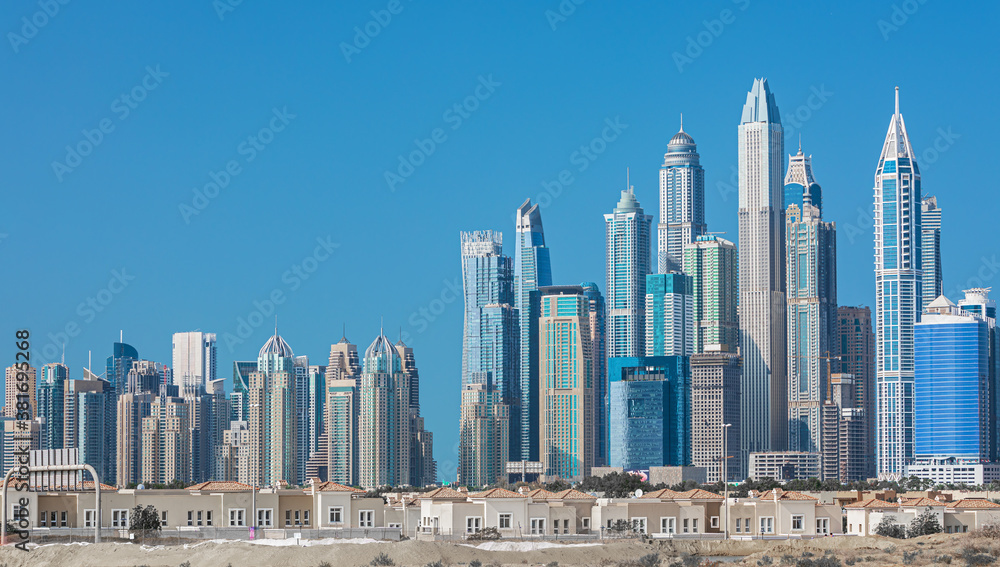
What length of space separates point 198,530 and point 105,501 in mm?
5569

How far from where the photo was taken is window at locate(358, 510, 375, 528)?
90.1 metres

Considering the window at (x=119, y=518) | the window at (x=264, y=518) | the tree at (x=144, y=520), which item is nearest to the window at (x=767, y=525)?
the window at (x=264, y=518)

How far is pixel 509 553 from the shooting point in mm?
76312

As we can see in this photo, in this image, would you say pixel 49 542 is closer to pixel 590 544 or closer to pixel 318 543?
pixel 318 543

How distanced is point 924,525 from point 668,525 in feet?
53.7

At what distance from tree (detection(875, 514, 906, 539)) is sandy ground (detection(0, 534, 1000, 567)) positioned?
18.7 feet

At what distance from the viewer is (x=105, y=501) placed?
3351 inches

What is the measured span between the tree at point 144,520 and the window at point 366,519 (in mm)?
11542

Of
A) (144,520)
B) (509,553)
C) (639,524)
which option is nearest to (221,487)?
(144,520)

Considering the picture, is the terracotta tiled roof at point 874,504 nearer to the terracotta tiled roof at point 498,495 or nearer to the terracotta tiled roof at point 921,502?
the terracotta tiled roof at point 921,502

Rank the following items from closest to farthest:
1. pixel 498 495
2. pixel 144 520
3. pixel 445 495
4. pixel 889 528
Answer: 1. pixel 144 520
2. pixel 498 495
3. pixel 445 495
4. pixel 889 528

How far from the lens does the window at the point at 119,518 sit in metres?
84.9

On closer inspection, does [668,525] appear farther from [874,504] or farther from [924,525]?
[924,525]

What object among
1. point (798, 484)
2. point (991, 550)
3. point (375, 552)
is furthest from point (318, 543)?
point (798, 484)
